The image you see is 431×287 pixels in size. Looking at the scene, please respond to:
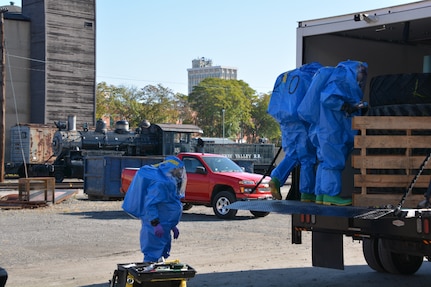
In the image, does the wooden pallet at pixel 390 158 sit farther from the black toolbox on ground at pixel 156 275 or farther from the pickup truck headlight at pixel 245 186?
the pickup truck headlight at pixel 245 186

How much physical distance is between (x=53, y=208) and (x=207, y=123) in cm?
6662

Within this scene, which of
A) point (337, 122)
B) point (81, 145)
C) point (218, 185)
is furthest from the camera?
point (81, 145)

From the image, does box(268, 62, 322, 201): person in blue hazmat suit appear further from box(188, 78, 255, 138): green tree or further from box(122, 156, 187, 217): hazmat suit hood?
box(188, 78, 255, 138): green tree

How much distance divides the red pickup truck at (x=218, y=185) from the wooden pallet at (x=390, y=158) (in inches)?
386

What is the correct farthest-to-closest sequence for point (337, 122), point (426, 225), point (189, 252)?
1. point (189, 252)
2. point (337, 122)
3. point (426, 225)

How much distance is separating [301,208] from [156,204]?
1572 millimetres

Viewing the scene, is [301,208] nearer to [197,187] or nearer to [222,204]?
[222,204]

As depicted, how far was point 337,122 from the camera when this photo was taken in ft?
24.5

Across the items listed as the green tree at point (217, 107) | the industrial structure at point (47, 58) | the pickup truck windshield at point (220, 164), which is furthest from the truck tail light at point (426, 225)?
the green tree at point (217, 107)

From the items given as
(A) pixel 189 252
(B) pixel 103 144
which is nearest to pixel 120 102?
(B) pixel 103 144

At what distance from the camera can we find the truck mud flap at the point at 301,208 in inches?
270

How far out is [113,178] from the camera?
22.5m

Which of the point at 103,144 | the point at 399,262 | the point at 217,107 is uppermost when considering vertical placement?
the point at 217,107

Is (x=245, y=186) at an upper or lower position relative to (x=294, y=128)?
lower
